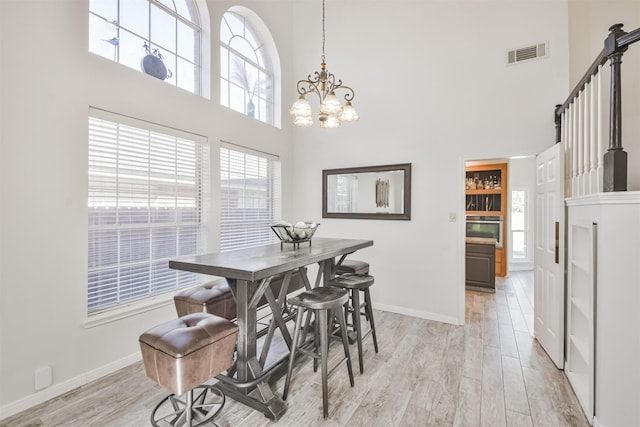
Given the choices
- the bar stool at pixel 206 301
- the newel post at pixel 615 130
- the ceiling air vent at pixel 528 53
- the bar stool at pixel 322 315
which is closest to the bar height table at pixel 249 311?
the bar stool at pixel 322 315

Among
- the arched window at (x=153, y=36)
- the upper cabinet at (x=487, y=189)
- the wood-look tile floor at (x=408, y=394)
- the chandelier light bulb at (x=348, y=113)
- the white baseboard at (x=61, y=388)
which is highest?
the arched window at (x=153, y=36)

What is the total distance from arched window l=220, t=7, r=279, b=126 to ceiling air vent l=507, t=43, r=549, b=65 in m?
3.06

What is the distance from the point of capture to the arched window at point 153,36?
102 inches

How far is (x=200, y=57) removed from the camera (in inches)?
135

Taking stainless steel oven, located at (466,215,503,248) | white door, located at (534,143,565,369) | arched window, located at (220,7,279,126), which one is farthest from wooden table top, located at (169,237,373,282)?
stainless steel oven, located at (466,215,503,248)

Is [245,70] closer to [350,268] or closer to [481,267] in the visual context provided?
[350,268]

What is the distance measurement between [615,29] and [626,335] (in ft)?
6.03

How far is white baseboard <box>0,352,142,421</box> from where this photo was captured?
201 cm

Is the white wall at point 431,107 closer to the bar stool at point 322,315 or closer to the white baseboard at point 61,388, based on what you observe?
the bar stool at point 322,315

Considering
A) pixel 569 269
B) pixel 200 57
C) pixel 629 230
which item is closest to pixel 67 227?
pixel 200 57

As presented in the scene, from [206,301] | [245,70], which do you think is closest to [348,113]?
[206,301]

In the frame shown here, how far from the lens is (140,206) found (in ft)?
9.13

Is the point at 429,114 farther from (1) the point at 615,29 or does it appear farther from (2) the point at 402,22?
(1) the point at 615,29

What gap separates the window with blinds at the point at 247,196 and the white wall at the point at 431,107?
0.70 metres
